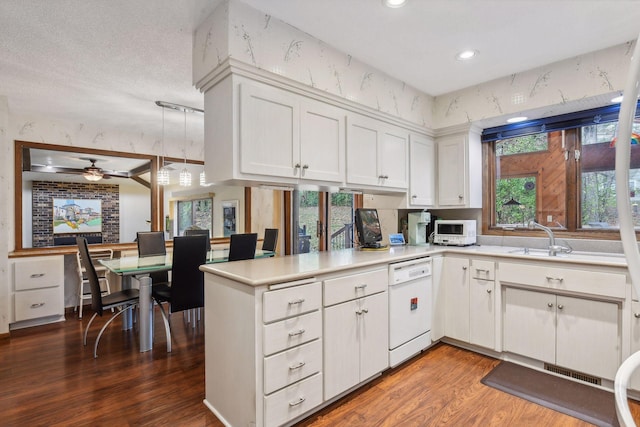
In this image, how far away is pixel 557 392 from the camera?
86.4 inches

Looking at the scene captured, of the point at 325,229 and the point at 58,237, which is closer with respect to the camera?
the point at 58,237

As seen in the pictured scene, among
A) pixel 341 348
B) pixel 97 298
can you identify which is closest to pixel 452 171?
pixel 341 348

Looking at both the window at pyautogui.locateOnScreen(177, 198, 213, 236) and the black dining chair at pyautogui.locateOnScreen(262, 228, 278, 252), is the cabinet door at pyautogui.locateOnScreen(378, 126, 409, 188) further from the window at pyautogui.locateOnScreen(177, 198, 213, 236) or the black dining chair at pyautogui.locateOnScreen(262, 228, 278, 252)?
the window at pyautogui.locateOnScreen(177, 198, 213, 236)

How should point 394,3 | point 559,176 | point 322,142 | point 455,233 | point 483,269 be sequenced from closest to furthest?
1. point 394,3
2. point 322,142
3. point 483,269
4. point 559,176
5. point 455,233

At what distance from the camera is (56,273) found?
384cm

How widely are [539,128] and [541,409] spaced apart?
2389 mm

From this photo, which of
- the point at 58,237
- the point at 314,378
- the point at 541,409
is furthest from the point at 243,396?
the point at 58,237

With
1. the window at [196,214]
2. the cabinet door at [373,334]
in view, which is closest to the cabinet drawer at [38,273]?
the window at [196,214]

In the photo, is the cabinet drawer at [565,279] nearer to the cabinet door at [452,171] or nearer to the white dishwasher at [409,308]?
the white dishwasher at [409,308]

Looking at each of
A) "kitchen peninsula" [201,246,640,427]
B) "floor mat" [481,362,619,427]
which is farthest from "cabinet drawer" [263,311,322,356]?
"floor mat" [481,362,619,427]

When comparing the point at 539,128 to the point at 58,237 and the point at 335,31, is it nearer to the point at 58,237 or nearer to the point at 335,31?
the point at 335,31

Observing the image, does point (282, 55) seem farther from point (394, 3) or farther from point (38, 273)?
point (38, 273)

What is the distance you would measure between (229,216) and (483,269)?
13.6 ft

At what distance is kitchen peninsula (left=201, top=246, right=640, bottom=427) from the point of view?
1.71 meters
